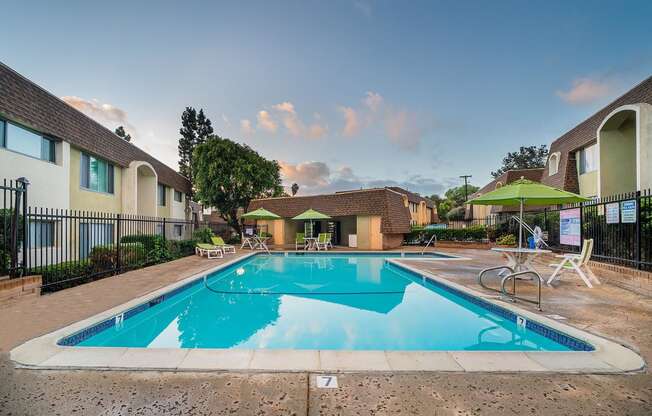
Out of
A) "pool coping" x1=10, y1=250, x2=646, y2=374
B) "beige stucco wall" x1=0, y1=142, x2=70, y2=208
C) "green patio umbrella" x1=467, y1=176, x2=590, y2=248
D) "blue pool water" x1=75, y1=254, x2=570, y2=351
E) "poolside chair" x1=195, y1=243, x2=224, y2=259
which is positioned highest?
"beige stucco wall" x1=0, y1=142, x2=70, y2=208

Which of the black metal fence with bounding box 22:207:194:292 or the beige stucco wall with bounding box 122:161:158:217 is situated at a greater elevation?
the beige stucco wall with bounding box 122:161:158:217

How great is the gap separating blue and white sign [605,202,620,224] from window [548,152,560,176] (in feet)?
44.3

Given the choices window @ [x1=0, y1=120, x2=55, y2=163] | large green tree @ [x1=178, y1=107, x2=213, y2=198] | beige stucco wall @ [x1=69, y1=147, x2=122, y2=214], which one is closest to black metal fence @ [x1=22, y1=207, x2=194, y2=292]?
beige stucco wall @ [x1=69, y1=147, x2=122, y2=214]

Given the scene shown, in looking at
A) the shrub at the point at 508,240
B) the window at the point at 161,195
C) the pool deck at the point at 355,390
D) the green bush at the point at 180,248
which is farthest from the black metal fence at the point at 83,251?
the shrub at the point at 508,240

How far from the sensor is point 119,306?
5.09m

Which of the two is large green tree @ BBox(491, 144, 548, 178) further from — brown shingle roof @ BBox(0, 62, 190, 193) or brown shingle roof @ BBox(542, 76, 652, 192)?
brown shingle roof @ BBox(0, 62, 190, 193)

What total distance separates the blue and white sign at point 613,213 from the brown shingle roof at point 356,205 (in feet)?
36.5

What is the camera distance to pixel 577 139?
656 inches

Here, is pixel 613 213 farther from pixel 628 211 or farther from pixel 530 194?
pixel 530 194

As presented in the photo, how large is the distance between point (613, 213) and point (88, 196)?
60.6ft

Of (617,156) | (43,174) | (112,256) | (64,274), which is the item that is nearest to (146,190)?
(43,174)

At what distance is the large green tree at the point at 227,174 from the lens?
74.1ft

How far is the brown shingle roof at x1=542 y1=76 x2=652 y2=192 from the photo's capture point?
1254cm

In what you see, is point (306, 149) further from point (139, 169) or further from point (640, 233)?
point (640, 233)
